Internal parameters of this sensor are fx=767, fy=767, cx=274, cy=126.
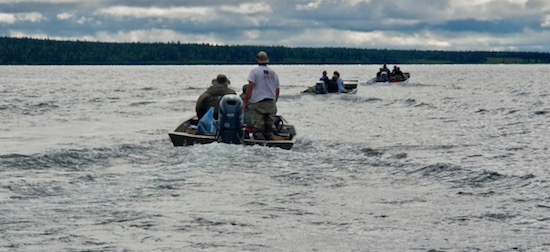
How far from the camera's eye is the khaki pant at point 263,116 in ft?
58.1

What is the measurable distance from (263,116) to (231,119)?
138cm

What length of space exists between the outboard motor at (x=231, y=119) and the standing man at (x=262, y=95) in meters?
0.77

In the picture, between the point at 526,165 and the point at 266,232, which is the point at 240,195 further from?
the point at 526,165

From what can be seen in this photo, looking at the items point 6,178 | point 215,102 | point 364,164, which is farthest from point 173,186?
point 215,102

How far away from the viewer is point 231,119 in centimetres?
1666

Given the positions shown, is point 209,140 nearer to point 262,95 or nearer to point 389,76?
point 262,95

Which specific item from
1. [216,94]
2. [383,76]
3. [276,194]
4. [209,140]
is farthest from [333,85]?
[276,194]

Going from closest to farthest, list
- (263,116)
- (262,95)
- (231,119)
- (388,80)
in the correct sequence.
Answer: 1. (231,119)
2. (262,95)
3. (263,116)
4. (388,80)

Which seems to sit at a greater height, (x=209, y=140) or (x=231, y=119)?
(x=231, y=119)

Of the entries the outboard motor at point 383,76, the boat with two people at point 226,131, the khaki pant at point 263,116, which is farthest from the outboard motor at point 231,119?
the outboard motor at point 383,76

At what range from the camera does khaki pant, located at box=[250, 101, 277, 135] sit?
17703 millimetres

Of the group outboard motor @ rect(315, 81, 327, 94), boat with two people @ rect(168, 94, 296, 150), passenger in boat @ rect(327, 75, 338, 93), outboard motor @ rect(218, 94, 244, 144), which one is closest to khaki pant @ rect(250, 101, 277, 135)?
boat with two people @ rect(168, 94, 296, 150)

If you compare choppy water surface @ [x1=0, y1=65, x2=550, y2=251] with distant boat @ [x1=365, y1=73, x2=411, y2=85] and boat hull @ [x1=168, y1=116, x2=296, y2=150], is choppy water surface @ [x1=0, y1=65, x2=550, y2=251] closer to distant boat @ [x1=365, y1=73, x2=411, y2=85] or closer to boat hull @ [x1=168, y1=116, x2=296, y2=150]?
boat hull @ [x1=168, y1=116, x2=296, y2=150]

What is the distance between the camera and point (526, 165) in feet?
56.2
